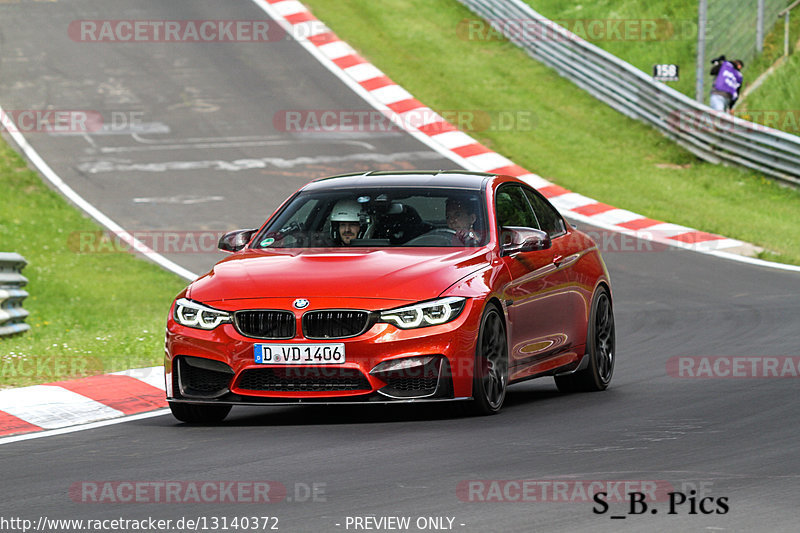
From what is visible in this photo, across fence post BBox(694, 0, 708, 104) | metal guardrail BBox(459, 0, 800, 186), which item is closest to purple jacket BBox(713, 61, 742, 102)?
fence post BBox(694, 0, 708, 104)

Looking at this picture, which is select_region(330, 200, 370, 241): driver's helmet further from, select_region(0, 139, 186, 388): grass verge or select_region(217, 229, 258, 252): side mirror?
select_region(0, 139, 186, 388): grass verge

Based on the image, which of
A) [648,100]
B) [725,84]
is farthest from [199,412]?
[648,100]

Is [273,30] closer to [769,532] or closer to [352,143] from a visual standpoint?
[352,143]

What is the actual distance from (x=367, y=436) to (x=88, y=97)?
21650 mm

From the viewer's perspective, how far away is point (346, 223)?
9.78 m

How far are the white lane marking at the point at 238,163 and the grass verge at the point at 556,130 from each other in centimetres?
287

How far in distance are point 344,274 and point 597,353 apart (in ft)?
9.21

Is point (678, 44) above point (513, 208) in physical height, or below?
below

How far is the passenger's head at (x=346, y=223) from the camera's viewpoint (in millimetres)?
9727

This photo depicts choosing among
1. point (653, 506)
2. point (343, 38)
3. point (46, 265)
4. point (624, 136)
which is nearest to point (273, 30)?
point (343, 38)

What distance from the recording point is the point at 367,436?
834 cm

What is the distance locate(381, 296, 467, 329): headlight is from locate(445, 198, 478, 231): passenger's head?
1101 mm

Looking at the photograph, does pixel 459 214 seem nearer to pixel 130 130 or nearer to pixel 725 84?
pixel 130 130

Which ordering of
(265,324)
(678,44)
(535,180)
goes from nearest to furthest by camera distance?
1. (265,324)
2. (535,180)
3. (678,44)
